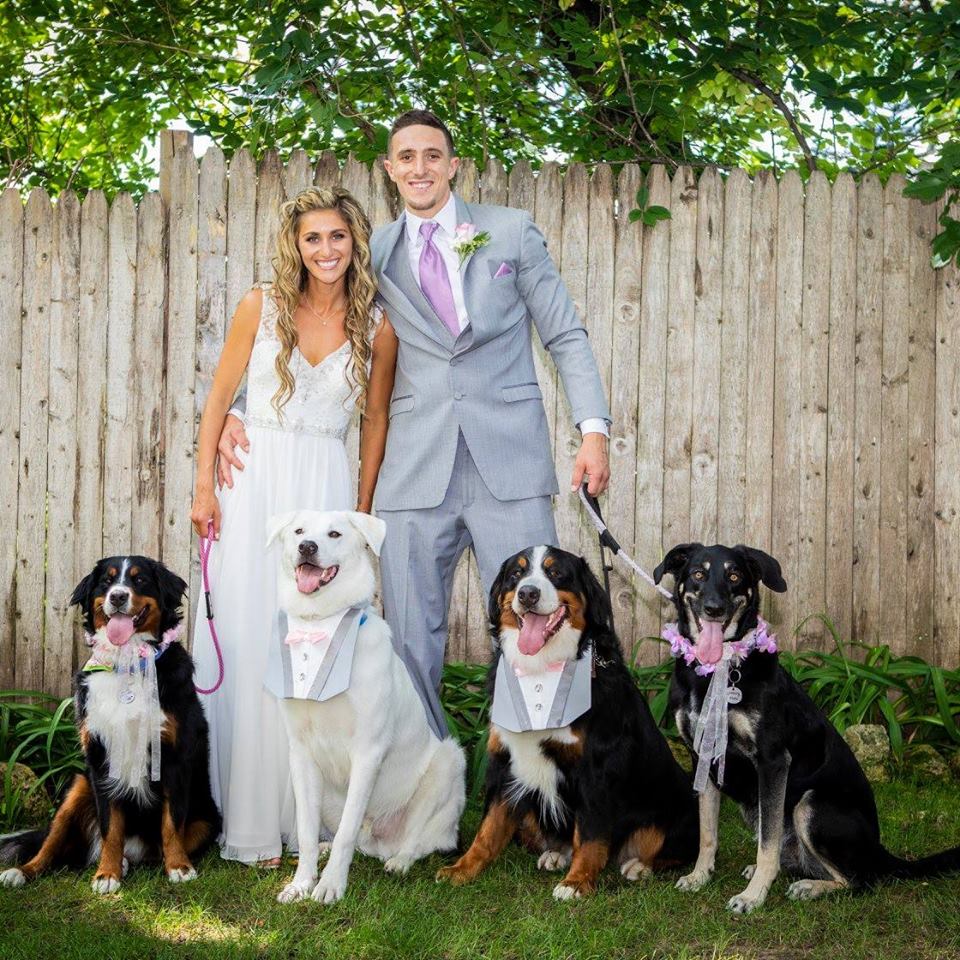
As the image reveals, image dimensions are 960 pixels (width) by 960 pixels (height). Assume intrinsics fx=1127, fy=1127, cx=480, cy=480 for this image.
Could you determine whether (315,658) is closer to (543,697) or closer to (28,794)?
(543,697)

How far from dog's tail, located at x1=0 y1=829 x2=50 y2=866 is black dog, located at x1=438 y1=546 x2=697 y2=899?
1.35 metres

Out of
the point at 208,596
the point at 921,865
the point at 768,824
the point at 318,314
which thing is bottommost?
the point at 921,865

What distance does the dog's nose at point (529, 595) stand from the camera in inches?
138

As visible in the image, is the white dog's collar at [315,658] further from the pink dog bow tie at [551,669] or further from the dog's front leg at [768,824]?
the dog's front leg at [768,824]

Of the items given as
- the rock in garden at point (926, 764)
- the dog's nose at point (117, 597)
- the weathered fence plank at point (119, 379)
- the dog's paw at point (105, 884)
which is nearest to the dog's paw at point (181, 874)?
the dog's paw at point (105, 884)

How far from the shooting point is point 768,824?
3.44 meters

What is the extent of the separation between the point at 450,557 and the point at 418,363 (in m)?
0.71

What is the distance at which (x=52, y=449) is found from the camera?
200 inches

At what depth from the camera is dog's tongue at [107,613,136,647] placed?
3.63m

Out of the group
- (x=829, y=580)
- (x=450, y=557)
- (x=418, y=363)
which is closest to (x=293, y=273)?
(x=418, y=363)

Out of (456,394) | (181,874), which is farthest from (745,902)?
(456,394)

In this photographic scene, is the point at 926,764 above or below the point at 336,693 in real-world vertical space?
below

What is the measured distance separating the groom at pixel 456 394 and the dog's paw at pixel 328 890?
0.83 metres

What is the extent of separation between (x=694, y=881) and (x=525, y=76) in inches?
177
